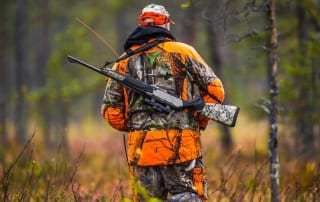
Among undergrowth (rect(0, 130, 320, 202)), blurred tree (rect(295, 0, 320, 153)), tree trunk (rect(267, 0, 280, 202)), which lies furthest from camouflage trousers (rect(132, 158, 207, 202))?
blurred tree (rect(295, 0, 320, 153))

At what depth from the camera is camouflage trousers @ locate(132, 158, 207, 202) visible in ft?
16.5

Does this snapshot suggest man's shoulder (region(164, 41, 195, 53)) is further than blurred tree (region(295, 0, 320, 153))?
No

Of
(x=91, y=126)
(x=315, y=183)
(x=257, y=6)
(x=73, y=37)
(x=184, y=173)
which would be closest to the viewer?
(x=184, y=173)

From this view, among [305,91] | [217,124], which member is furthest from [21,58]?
[305,91]

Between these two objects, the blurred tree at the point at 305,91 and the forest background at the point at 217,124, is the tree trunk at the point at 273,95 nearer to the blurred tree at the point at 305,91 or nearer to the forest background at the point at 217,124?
the forest background at the point at 217,124

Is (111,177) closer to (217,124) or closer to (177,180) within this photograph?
(177,180)

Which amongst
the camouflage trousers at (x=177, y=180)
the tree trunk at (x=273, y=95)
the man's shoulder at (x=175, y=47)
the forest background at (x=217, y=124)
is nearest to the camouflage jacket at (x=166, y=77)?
the man's shoulder at (x=175, y=47)

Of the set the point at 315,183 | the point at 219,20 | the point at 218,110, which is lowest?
the point at 315,183

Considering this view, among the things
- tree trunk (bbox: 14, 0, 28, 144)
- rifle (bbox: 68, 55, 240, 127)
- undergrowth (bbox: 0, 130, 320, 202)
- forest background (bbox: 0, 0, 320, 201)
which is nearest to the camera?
rifle (bbox: 68, 55, 240, 127)

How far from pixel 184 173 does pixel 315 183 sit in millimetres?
1492

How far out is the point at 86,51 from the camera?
683 inches

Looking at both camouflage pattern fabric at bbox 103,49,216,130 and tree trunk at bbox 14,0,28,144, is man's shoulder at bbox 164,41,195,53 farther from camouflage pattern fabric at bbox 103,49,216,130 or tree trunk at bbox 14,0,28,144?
tree trunk at bbox 14,0,28,144

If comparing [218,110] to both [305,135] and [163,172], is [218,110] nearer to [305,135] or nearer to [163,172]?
[163,172]

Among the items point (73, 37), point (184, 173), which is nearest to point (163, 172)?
point (184, 173)
